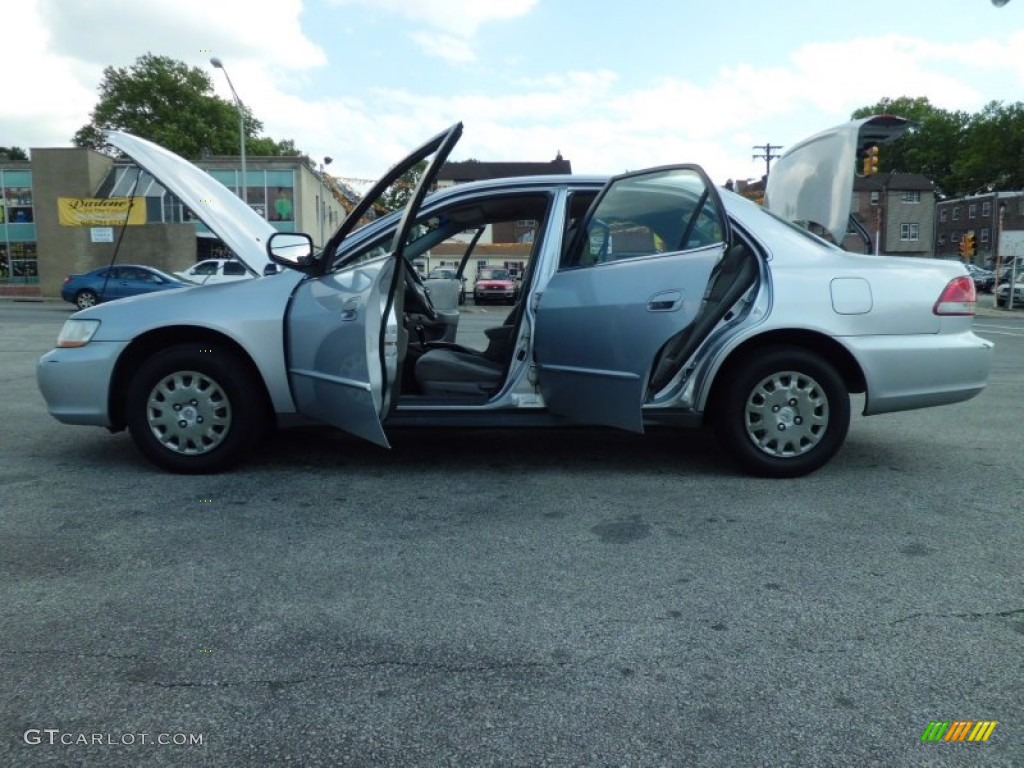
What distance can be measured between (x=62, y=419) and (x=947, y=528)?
188 inches

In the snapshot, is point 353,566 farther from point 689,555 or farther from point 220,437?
point 220,437

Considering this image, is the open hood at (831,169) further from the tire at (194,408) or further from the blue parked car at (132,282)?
the blue parked car at (132,282)

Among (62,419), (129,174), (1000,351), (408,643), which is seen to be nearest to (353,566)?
(408,643)

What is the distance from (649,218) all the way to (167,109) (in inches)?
2644

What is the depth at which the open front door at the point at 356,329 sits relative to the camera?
405 centimetres

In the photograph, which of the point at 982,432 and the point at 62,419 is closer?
the point at 62,419

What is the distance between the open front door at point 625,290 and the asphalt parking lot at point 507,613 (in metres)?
0.55

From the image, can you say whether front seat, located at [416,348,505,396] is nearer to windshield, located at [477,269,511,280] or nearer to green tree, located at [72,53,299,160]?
windshield, located at [477,269,511,280]

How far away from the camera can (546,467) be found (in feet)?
16.1

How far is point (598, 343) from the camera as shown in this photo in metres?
4.30

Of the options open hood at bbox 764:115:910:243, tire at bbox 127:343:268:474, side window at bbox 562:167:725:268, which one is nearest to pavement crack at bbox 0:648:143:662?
tire at bbox 127:343:268:474

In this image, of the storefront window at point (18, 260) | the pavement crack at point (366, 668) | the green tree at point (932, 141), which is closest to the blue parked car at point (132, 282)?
the pavement crack at point (366, 668)

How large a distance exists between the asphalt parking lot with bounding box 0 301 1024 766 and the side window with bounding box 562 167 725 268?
1.31 meters

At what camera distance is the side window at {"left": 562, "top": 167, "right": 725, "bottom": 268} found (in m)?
4.48
